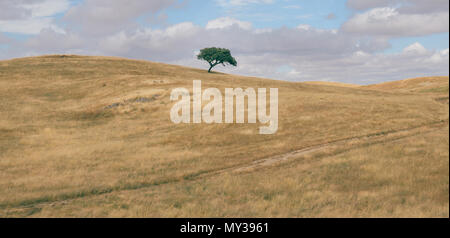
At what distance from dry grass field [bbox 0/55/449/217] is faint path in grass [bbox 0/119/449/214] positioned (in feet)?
0.21

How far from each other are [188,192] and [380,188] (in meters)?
8.26

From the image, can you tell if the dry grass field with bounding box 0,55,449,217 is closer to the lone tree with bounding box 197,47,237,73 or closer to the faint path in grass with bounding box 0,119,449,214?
the faint path in grass with bounding box 0,119,449,214

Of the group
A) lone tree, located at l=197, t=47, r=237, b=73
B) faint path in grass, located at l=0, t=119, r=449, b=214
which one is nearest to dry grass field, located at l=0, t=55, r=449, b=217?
faint path in grass, located at l=0, t=119, r=449, b=214

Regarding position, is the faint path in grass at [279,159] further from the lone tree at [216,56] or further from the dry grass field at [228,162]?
the lone tree at [216,56]

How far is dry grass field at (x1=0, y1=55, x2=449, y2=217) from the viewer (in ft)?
43.5

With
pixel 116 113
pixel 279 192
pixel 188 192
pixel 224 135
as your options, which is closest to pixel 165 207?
pixel 188 192

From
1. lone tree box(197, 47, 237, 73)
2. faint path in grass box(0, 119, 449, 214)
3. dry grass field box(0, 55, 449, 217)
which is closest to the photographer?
dry grass field box(0, 55, 449, 217)

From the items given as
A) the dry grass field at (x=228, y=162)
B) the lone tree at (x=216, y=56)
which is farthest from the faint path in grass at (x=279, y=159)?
the lone tree at (x=216, y=56)

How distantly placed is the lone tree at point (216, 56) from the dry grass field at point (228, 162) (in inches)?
2055

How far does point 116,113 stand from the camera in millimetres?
41719

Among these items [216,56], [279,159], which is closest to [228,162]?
[279,159]

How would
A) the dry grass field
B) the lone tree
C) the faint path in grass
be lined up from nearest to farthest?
the dry grass field, the faint path in grass, the lone tree
